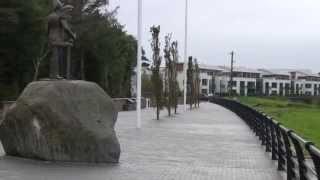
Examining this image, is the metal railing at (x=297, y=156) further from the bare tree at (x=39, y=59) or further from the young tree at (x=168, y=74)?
the bare tree at (x=39, y=59)

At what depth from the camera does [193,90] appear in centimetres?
6150

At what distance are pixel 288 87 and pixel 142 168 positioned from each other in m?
157

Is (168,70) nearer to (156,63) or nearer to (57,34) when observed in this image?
(156,63)

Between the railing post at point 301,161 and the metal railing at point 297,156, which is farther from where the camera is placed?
the railing post at point 301,161

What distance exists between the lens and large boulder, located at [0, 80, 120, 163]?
13.5 metres

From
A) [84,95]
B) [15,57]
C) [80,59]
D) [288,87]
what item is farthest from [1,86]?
[288,87]

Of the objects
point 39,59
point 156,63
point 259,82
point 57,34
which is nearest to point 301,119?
point 156,63

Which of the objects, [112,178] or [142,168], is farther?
[142,168]

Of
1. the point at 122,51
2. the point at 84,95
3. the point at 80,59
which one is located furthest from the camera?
the point at 122,51

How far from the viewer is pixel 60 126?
1347cm

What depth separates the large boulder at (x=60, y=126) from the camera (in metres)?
13.5

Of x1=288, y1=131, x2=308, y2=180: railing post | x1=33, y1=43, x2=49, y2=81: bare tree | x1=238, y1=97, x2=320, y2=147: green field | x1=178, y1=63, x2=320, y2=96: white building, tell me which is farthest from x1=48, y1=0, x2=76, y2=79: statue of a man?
x1=178, y1=63, x2=320, y2=96: white building

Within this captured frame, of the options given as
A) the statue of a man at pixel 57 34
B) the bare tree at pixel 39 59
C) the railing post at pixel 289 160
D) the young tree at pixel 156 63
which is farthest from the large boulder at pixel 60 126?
the bare tree at pixel 39 59

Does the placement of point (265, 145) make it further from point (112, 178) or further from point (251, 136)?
point (112, 178)
